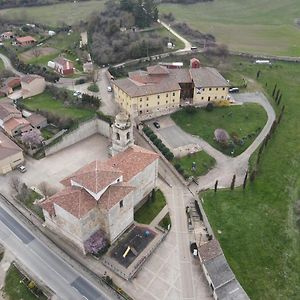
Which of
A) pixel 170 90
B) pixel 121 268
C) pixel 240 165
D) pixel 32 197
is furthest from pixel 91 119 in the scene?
pixel 121 268

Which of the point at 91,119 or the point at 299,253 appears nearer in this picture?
the point at 299,253

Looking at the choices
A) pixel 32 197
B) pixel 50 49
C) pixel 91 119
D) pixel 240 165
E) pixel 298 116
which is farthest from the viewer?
pixel 50 49

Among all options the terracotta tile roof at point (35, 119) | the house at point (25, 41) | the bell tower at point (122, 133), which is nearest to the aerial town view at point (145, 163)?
the bell tower at point (122, 133)

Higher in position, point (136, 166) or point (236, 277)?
point (136, 166)

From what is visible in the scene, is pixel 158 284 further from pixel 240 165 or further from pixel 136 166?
pixel 240 165

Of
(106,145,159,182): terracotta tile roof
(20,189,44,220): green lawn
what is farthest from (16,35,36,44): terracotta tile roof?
(106,145,159,182): terracotta tile roof

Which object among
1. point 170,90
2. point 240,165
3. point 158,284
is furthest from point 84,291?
point 170,90

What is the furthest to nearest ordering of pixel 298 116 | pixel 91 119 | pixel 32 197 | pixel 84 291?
pixel 298 116
pixel 91 119
pixel 32 197
pixel 84 291
